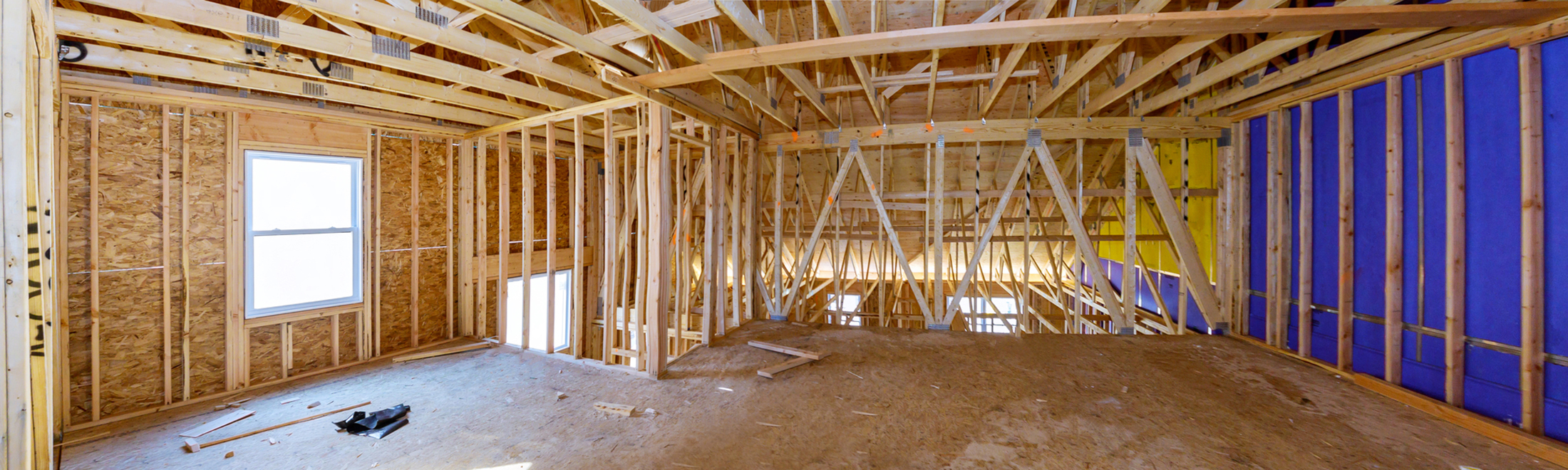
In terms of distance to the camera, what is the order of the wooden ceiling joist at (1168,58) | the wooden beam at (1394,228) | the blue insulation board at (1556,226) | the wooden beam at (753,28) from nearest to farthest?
1. the wooden beam at (753,28)
2. the blue insulation board at (1556,226)
3. the wooden ceiling joist at (1168,58)
4. the wooden beam at (1394,228)

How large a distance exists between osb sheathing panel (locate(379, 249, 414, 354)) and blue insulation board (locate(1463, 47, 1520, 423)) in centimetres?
1049

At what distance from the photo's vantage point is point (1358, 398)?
394 centimetres

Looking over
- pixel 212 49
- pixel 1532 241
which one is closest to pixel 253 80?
pixel 212 49

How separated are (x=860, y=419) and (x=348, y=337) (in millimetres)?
5944

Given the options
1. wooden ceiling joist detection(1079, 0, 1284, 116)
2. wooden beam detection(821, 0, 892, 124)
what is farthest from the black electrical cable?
wooden ceiling joist detection(1079, 0, 1284, 116)

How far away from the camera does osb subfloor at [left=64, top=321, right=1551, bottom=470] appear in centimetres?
310

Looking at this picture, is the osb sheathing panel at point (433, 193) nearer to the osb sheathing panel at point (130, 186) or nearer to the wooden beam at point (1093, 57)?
the osb sheathing panel at point (130, 186)

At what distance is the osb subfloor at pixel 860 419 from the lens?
3.10 meters

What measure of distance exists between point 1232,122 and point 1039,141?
2278mm

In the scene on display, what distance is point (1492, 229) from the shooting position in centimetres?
356

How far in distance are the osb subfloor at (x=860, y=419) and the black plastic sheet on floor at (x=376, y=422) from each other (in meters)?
0.10

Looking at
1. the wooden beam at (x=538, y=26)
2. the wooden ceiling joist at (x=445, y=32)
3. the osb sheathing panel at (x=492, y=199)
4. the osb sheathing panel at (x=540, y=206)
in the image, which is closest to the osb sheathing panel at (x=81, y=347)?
the osb sheathing panel at (x=492, y=199)

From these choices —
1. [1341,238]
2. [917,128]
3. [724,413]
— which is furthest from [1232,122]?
[724,413]

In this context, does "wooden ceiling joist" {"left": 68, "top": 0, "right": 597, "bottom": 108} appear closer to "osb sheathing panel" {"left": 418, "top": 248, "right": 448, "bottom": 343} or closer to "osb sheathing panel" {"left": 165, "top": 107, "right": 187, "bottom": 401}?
"osb sheathing panel" {"left": 165, "top": 107, "right": 187, "bottom": 401}
